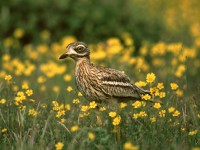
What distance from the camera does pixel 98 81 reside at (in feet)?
22.7

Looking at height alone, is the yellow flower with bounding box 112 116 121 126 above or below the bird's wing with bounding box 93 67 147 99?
below

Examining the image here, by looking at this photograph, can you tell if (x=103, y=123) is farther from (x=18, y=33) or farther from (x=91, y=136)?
(x=18, y=33)

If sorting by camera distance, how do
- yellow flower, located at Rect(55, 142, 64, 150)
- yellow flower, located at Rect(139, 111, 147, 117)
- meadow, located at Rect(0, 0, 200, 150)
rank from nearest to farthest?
yellow flower, located at Rect(55, 142, 64, 150) → meadow, located at Rect(0, 0, 200, 150) → yellow flower, located at Rect(139, 111, 147, 117)

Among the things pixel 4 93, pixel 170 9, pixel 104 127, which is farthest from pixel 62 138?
pixel 170 9


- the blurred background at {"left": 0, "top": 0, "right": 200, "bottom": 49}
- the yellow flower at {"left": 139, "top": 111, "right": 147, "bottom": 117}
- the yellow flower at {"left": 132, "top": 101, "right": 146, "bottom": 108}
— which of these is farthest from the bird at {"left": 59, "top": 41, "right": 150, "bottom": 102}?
the blurred background at {"left": 0, "top": 0, "right": 200, "bottom": 49}

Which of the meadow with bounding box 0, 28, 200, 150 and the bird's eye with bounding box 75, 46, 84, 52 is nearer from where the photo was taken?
the meadow with bounding box 0, 28, 200, 150

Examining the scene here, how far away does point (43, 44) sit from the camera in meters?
12.0

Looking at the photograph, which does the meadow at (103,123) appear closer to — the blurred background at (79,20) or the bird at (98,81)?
the bird at (98,81)

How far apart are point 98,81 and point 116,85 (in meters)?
0.24

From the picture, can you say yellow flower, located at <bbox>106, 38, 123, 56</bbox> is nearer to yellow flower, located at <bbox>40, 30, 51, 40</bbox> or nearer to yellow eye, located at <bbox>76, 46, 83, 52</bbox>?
yellow flower, located at <bbox>40, 30, 51, 40</bbox>

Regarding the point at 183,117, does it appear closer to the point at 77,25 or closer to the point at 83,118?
the point at 83,118

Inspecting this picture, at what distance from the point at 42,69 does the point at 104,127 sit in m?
4.09

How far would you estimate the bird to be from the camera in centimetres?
688

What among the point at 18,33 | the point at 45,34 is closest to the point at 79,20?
the point at 45,34
